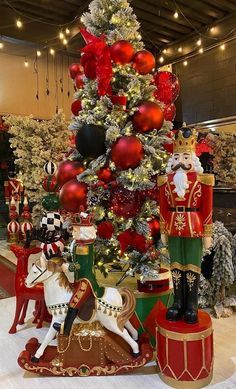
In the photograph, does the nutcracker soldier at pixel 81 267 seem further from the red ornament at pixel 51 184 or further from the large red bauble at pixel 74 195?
the red ornament at pixel 51 184

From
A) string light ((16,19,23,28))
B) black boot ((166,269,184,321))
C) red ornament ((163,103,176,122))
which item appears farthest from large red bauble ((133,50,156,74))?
string light ((16,19,23,28))

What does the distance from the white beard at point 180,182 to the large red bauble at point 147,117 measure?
26.7 inches

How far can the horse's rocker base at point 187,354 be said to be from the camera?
1.73 metres

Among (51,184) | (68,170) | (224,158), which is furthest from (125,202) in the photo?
(224,158)

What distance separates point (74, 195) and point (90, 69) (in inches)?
36.0

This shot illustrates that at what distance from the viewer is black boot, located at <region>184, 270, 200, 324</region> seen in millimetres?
1828

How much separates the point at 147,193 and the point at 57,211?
106cm

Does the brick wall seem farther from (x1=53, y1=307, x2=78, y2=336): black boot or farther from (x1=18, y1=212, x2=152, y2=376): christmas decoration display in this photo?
(x1=53, y1=307, x2=78, y2=336): black boot

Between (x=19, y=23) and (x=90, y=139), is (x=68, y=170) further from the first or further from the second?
(x=19, y=23)

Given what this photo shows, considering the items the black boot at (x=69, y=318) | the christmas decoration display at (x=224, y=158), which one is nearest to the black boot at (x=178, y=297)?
the black boot at (x=69, y=318)

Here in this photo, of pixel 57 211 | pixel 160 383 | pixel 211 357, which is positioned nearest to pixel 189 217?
pixel 211 357

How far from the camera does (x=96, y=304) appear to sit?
72.8 inches

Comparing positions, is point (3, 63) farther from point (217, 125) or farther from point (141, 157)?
point (141, 157)

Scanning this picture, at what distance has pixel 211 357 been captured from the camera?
71.0 inches
